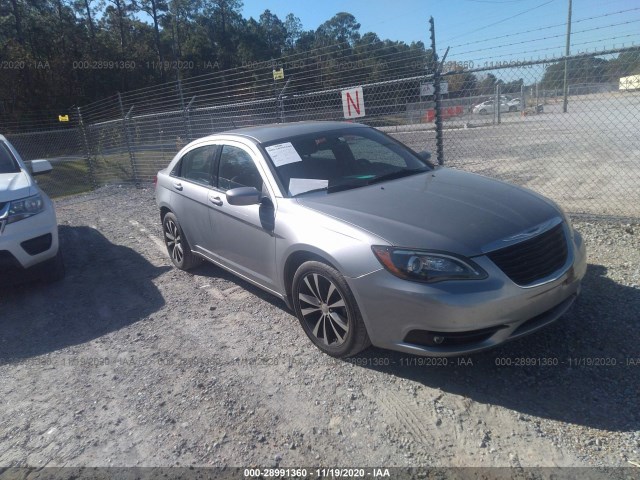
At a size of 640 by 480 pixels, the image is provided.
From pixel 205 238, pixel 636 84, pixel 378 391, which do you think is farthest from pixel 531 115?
pixel 378 391

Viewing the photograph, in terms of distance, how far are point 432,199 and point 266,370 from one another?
173 cm

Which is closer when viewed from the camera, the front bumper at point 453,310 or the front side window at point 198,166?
the front bumper at point 453,310

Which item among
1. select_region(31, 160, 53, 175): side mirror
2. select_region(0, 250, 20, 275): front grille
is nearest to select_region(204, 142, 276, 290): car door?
select_region(0, 250, 20, 275): front grille

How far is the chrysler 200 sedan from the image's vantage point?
2939 millimetres

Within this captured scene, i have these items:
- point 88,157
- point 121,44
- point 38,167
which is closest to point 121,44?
point 121,44

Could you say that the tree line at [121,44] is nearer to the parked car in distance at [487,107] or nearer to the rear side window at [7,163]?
the parked car in distance at [487,107]

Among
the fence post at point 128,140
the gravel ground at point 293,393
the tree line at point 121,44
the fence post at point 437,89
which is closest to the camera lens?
the gravel ground at point 293,393

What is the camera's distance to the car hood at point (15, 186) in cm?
511

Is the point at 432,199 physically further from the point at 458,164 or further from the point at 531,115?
the point at 531,115

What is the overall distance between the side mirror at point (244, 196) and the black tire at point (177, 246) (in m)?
1.82

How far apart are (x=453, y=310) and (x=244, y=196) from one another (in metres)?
1.88

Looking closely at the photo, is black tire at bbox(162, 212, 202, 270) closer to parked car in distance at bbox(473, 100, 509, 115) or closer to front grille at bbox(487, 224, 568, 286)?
front grille at bbox(487, 224, 568, 286)

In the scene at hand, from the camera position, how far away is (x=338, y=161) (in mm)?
4336

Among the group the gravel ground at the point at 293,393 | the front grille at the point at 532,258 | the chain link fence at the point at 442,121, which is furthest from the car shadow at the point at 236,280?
the chain link fence at the point at 442,121
